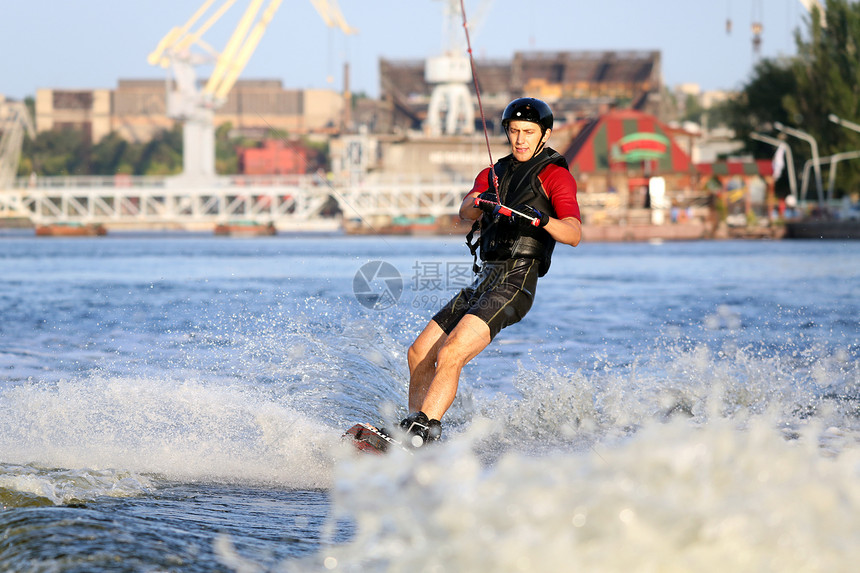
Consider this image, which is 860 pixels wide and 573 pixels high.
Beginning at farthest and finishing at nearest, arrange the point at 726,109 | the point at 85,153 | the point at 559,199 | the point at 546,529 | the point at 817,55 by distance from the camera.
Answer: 1. the point at 85,153
2. the point at 726,109
3. the point at 817,55
4. the point at 559,199
5. the point at 546,529

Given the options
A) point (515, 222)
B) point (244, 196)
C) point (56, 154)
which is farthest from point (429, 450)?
point (56, 154)

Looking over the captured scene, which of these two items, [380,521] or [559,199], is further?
[559,199]

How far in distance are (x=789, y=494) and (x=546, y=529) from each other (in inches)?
20.3

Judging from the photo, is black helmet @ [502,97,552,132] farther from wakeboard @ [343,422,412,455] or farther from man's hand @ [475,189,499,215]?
wakeboard @ [343,422,412,455]

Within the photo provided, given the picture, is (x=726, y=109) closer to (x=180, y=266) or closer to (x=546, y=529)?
(x=180, y=266)

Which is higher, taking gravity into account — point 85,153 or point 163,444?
point 85,153

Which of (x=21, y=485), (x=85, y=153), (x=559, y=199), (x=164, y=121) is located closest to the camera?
(x=21, y=485)

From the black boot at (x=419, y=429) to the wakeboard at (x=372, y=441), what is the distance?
0.05m

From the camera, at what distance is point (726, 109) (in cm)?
6397

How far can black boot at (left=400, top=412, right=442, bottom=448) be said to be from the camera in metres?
4.42

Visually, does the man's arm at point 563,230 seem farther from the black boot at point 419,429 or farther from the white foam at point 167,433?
the white foam at point 167,433

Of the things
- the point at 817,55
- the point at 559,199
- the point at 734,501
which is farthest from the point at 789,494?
the point at 817,55

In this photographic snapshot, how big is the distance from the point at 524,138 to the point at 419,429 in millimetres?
1526

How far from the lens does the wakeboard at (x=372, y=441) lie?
4379 millimetres
